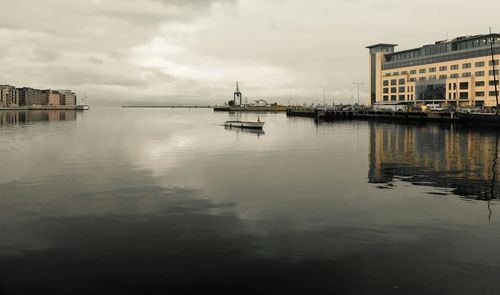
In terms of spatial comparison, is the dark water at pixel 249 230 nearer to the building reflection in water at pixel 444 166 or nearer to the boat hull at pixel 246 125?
the building reflection in water at pixel 444 166

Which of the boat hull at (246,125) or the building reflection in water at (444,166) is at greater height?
the boat hull at (246,125)

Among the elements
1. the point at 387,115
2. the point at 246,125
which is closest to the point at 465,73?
the point at 387,115

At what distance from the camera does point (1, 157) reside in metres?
53.3

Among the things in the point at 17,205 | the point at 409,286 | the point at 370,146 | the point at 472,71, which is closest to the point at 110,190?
the point at 17,205

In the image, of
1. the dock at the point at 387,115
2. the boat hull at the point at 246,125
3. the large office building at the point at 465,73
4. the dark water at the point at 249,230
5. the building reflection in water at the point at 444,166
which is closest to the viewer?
the dark water at the point at 249,230

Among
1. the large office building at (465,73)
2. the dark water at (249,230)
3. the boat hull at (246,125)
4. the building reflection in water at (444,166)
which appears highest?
the large office building at (465,73)

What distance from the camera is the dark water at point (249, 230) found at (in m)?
15.6

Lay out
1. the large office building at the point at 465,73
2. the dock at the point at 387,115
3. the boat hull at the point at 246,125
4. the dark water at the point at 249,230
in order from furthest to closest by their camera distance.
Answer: the large office building at the point at 465,73
the dock at the point at 387,115
the boat hull at the point at 246,125
the dark water at the point at 249,230

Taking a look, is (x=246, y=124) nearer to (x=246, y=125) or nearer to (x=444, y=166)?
(x=246, y=125)

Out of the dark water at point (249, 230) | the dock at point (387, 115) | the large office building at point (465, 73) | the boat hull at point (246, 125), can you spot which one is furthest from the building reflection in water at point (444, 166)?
the large office building at point (465, 73)

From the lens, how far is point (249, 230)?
21.7m

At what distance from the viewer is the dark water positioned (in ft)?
51.1

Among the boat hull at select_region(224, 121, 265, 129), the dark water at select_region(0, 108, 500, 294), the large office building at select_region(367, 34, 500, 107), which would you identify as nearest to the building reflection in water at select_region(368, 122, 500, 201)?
the dark water at select_region(0, 108, 500, 294)

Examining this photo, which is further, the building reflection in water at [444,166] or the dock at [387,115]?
the dock at [387,115]
